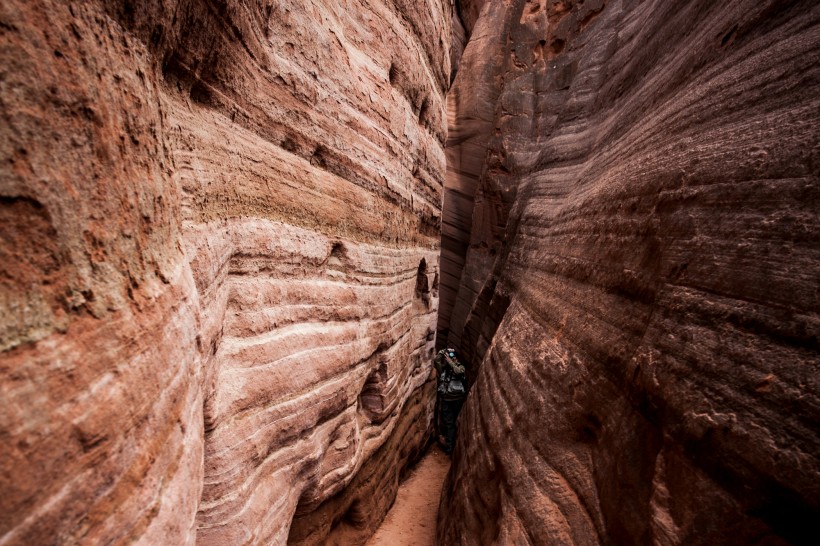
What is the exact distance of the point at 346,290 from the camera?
371 cm

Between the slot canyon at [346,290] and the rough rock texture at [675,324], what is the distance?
0.02m

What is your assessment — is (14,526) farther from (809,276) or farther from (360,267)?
(360,267)

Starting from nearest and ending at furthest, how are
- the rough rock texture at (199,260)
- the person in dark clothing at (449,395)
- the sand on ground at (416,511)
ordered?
the rough rock texture at (199,260)
the sand on ground at (416,511)
the person in dark clothing at (449,395)

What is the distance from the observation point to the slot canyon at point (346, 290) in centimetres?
107

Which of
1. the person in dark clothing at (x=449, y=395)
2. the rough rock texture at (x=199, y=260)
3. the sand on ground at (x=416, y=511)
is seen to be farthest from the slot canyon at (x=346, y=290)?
the person in dark clothing at (x=449, y=395)

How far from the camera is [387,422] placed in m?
4.99

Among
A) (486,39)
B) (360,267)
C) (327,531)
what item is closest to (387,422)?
(327,531)

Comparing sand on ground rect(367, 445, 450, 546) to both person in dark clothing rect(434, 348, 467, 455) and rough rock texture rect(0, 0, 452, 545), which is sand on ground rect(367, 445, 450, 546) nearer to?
rough rock texture rect(0, 0, 452, 545)

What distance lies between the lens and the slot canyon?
41.9 inches

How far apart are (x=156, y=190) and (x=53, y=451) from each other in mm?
974

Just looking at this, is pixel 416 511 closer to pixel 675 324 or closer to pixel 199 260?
pixel 675 324

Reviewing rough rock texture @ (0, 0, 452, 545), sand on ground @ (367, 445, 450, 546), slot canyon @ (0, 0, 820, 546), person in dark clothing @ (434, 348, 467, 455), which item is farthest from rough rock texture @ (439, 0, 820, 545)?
person in dark clothing @ (434, 348, 467, 455)

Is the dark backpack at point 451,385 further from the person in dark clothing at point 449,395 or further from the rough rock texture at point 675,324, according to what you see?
the rough rock texture at point 675,324

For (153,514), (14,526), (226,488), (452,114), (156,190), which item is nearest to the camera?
(14,526)
